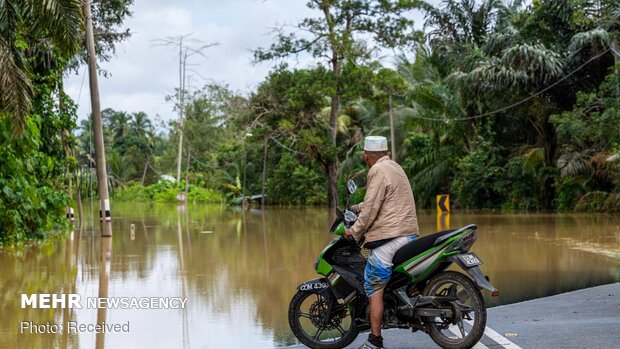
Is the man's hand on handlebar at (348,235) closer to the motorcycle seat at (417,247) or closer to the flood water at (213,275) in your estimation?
the motorcycle seat at (417,247)

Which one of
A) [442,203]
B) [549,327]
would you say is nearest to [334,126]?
[442,203]

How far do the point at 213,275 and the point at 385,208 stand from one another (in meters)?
7.06

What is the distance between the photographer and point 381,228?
662cm

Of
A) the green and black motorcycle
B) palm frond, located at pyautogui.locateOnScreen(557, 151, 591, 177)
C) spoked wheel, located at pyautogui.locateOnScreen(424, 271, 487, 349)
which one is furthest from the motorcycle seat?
palm frond, located at pyautogui.locateOnScreen(557, 151, 591, 177)

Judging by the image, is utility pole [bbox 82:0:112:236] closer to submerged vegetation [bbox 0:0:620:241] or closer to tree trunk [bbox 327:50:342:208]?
submerged vegetation [bbox 0:0:620:241]

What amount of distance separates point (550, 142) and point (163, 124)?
1884 inches

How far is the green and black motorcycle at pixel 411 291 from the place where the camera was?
254 inches

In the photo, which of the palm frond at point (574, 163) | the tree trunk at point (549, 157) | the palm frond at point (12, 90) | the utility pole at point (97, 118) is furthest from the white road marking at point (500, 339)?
the tree trunk at point (549, 157)

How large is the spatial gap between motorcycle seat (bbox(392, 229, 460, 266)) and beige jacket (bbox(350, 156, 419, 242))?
0.41 feet

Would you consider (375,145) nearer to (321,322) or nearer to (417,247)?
(417,247)

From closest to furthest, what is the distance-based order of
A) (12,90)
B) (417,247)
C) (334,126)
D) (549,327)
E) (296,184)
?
(417,247), (549,327), (12,90), (334,126), (296,184)

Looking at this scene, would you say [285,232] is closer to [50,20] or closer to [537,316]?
[50,20]

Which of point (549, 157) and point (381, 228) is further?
point (549, 157)

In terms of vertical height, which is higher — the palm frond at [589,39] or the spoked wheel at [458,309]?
the palm frond at [589,39]
